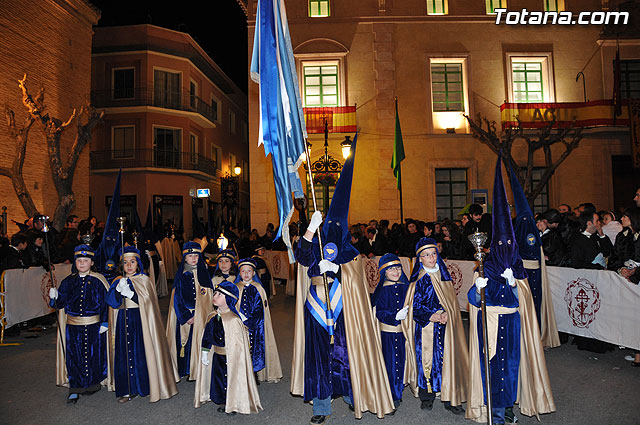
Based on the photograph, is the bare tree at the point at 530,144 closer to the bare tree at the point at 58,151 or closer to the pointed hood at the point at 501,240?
the pointed hood at the point at 501,240

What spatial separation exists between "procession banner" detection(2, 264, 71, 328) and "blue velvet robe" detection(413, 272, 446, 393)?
7.60 metres

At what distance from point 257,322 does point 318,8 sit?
Answer: 58.3 ft

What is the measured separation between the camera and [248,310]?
6.16m

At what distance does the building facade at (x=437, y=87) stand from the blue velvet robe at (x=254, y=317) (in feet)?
46.1

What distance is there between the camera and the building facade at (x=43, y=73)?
1784cm

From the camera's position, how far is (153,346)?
5.97 m

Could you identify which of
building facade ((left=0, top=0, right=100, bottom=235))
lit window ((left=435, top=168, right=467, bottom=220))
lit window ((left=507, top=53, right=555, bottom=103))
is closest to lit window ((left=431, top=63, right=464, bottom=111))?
lit window ((left=507, top=53, right=555, bottom=103))

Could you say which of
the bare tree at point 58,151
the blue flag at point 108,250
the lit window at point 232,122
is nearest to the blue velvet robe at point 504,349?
the blue flag at point 108,250

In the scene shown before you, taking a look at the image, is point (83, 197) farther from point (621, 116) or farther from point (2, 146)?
point (621, 116)

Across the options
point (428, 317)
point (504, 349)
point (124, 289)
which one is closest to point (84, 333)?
point (124, 289)

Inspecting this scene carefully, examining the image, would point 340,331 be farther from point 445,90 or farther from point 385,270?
point 445,90

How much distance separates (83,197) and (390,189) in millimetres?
14272

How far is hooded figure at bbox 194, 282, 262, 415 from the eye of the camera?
5391mm

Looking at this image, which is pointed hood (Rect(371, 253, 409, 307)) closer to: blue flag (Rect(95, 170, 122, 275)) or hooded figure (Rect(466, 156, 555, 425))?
hooded figure (Rect(466, 156, 555, 425))
